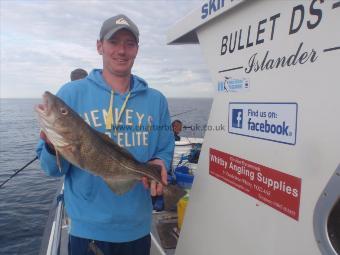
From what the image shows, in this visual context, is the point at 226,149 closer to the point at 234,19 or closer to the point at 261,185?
the point at 261,185

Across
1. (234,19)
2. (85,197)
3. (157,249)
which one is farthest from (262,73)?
(157,249)

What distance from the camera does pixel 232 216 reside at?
9.53 feet

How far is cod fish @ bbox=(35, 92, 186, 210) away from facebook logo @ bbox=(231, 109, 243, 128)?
0.81 metres

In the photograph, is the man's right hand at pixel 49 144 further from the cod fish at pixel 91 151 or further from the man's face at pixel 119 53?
the man's face at pixel 119 53

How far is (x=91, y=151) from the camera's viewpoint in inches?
114

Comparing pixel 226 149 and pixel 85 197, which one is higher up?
pixel 226 149

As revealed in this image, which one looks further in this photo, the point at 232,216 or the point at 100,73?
the point at 100,73

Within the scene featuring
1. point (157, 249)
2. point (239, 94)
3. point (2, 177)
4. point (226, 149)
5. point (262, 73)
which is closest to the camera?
point (262, 73)

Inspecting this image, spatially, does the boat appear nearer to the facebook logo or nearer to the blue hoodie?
the blue hoodie

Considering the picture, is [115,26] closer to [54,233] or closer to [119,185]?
[119,185]

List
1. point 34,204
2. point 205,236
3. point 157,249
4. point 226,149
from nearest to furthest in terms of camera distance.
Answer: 1. point 226,149
2. point 205,236
3. point 157,249
4. point 34,204

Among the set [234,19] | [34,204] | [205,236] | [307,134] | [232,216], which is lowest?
[34,204]

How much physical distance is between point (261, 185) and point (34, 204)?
13.5 meters

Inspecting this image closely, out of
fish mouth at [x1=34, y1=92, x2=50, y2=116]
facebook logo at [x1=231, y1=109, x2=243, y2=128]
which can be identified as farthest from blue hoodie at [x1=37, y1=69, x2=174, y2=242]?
facebook logo at [x1=231, y1=109, x2=243, y2=128]
